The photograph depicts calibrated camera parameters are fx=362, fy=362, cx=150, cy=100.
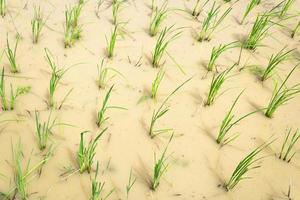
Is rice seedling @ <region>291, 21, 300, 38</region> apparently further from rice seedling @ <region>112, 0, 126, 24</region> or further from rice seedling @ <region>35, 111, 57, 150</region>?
rice seedling @ <region>35, 111, 57, 150</region>

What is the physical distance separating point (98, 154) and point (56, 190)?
318mm

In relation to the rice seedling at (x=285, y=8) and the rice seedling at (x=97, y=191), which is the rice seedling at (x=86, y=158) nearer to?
the rice seedling at (x=97, y=191)

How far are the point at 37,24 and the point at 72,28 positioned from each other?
0.89ft

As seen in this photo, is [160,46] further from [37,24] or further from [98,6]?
[37,24]

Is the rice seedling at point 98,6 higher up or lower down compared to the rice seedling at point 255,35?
lower down

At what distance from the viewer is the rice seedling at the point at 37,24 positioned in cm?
265

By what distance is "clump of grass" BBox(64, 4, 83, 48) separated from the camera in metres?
2.69

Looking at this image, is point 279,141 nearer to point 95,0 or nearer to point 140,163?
point 140,163

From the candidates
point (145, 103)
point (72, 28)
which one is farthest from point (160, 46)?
point (72, 28)

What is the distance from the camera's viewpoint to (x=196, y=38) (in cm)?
295

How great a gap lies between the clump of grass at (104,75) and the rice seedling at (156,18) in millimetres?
532

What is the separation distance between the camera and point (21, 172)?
1929mm

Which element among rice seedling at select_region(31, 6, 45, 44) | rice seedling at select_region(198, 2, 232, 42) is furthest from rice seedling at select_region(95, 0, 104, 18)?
rice seedling at select_region(198, 2, 232, 42)

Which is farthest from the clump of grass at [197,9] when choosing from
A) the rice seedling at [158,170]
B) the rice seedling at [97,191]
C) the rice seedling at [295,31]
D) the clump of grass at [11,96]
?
the rice seedling at [97,191]
